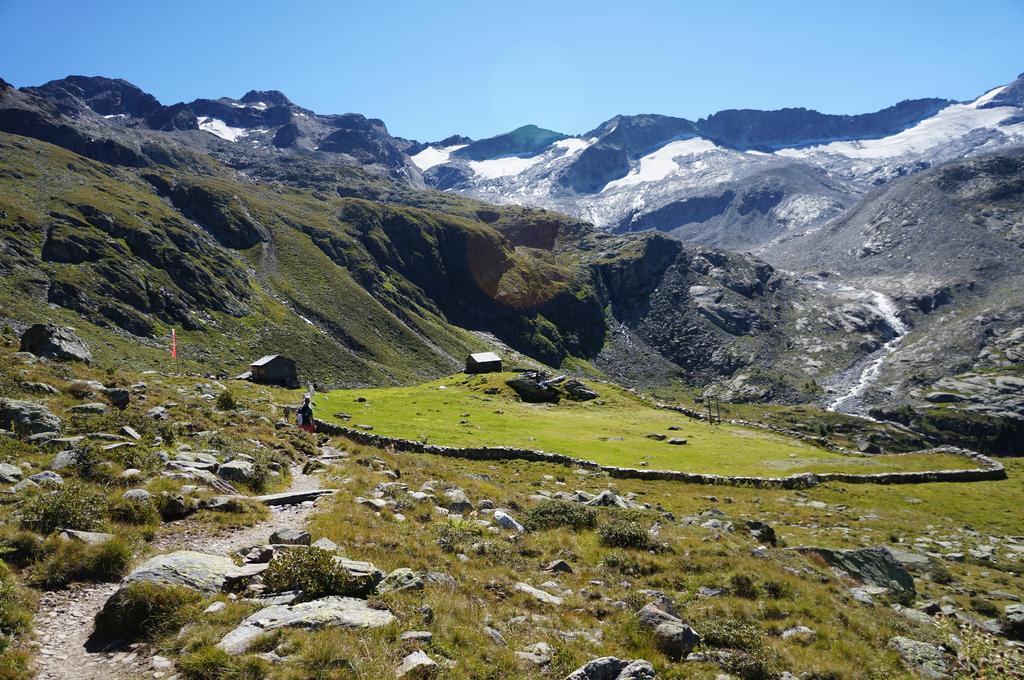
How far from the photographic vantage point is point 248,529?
15.8m

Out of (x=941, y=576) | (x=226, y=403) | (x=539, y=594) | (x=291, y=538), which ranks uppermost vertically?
(x=291, y=538)

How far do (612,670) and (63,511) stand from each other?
40.3 feet

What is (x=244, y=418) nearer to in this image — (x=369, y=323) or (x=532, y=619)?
(x=532, y=619)

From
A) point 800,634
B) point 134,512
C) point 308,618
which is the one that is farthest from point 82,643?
point 800,634

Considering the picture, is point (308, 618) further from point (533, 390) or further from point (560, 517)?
point (533, 390)

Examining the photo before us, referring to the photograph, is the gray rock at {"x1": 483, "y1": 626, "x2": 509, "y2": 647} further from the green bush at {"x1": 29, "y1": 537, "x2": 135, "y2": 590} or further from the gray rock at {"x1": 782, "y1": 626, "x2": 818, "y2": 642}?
the green bush at {"x1": 29, "y1": 537, "x2": 135, "y2": 590}

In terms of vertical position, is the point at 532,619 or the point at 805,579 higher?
the point at 532,619

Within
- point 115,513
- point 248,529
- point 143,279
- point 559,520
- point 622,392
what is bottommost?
point 622,392

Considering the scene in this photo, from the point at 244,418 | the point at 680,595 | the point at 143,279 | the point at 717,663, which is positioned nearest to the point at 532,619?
the point at 717,663

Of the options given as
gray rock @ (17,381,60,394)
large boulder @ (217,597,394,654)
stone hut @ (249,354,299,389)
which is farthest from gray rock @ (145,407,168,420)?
stone hut @ (249,354,299,389)

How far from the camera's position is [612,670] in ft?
34.4

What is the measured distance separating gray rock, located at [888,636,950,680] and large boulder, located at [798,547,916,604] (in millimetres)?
6971

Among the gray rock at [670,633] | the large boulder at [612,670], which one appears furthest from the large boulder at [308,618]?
the gray rock at [670,633]

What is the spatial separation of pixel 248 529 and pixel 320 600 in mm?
5847
